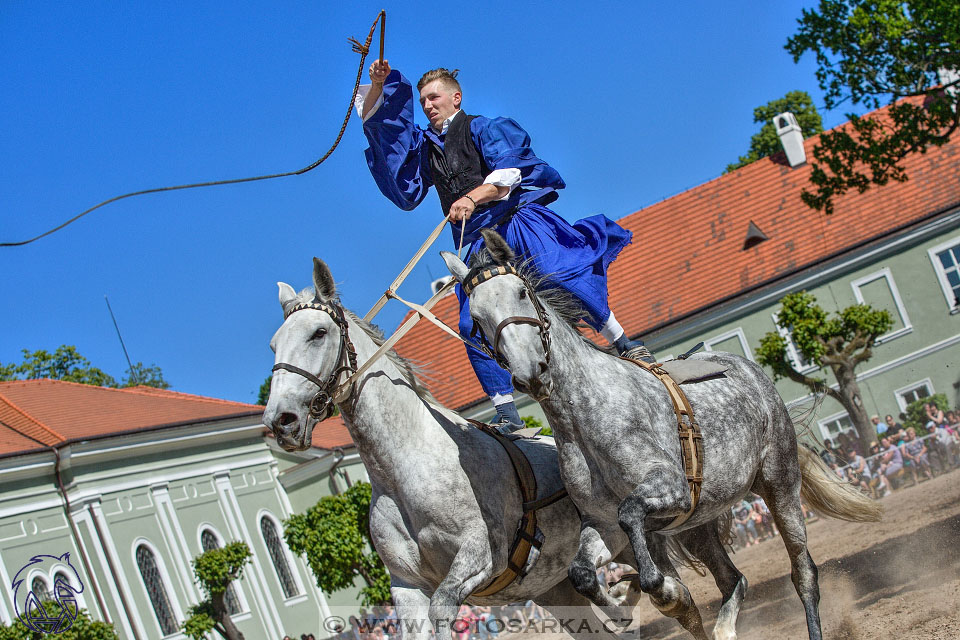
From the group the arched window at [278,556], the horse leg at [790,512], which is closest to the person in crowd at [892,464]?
the horse leg at [790,512]

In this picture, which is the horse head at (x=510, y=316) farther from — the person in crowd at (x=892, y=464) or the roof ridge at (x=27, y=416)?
the roof ridge at (x=27, y=416)

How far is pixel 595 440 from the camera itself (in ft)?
18.0

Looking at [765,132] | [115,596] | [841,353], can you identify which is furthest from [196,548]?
[765,132]

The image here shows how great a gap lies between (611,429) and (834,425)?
29999mm

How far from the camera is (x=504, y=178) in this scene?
630 centimetres

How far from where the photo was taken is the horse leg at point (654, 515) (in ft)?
16.7

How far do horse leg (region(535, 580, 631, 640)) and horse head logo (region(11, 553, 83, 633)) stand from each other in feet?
51.7

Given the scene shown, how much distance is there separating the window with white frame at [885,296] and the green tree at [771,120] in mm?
16653

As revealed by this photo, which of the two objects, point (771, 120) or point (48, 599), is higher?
point (771, 120)

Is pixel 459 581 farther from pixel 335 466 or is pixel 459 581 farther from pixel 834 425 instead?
pixel 335 466

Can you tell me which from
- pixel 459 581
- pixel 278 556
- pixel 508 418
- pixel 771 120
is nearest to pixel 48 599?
pixel 278 556

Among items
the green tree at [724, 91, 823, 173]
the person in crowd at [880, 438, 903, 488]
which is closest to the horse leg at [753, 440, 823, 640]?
the person in crowd at [880, 438, 903, 488]

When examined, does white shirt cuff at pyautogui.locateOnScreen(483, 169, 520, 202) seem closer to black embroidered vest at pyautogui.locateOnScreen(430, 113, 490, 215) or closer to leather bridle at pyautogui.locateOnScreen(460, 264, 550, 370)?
black embroidered vest at pyautogui.locateOnScreen(430, 113, 490, 215)

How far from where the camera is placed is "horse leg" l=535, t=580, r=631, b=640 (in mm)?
6555
